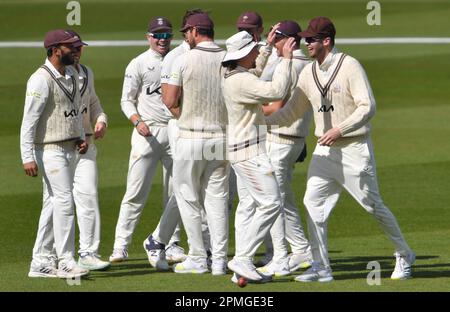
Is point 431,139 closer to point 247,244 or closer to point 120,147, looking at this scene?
point 120,147

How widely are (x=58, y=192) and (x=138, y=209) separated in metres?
1.64

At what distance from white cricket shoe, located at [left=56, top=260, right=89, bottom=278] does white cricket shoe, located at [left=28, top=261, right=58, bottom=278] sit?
0.18 meters

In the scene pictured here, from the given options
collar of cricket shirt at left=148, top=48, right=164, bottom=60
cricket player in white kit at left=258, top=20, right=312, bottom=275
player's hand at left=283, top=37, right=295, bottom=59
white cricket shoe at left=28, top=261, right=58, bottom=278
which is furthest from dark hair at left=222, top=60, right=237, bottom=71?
white cricket shoe at left=28, top=261, right=58, bottom=278

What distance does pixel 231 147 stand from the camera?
10180 mm

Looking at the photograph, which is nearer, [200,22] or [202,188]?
[200,22]

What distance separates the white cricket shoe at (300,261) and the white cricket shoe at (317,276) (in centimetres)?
79

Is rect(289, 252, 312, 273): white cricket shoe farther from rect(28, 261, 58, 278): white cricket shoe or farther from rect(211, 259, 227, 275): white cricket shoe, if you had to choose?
rect(28, 261, 58, 278): white cricket shoe

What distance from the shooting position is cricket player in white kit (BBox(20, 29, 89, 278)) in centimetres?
1034

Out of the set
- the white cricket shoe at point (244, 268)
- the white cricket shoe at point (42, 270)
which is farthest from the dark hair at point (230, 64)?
the white cricket shoe at point (42, 270)

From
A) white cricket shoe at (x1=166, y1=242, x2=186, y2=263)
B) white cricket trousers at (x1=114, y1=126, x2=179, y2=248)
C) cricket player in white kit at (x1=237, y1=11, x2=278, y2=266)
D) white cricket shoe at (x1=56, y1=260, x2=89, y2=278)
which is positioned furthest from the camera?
white cricket trousers at (x1=114, y1=126, x2=179, y2=248)

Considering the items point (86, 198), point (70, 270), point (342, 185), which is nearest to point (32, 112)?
point (86, 198)

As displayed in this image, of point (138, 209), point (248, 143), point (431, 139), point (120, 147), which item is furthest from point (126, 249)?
point (431, 139)

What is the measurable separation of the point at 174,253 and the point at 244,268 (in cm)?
194

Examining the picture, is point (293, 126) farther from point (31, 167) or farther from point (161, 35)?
point (31, 167)
